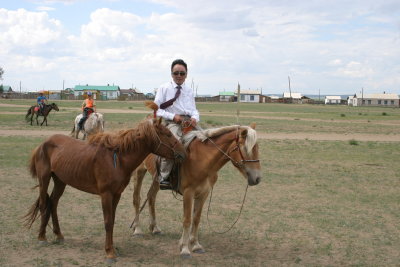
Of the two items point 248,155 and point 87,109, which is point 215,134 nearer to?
point 248,155

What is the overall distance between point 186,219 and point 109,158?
54.2 inches

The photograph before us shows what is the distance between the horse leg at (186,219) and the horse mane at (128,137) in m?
0.94

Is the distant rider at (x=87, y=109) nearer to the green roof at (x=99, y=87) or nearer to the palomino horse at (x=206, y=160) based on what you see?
the palomino horse at (x=206, y=160)

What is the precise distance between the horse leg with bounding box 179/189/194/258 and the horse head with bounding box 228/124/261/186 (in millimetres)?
827

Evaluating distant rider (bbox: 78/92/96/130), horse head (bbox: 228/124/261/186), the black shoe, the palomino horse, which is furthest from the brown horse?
distant rider (bbox: 78/92/96/130)

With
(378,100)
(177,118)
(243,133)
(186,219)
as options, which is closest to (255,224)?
(186,219)

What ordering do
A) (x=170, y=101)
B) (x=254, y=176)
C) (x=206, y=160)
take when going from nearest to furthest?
(x=254, y=176)
(x=206, y=160)
(x=170, y=101)

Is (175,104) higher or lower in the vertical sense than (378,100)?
lower

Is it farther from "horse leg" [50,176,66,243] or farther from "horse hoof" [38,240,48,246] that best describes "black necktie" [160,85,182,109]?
"horse hoof" [38,240,48,246]

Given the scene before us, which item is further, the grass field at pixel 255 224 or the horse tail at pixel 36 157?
the horse tail at pixel 36 157

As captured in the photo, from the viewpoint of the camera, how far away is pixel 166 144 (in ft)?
18.5

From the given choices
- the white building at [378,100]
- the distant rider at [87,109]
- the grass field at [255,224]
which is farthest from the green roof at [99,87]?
the grass field at [255,224]

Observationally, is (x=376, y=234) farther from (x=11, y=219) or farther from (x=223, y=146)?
(x=11, y=219)

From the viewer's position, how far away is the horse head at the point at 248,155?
5613 millimetres
